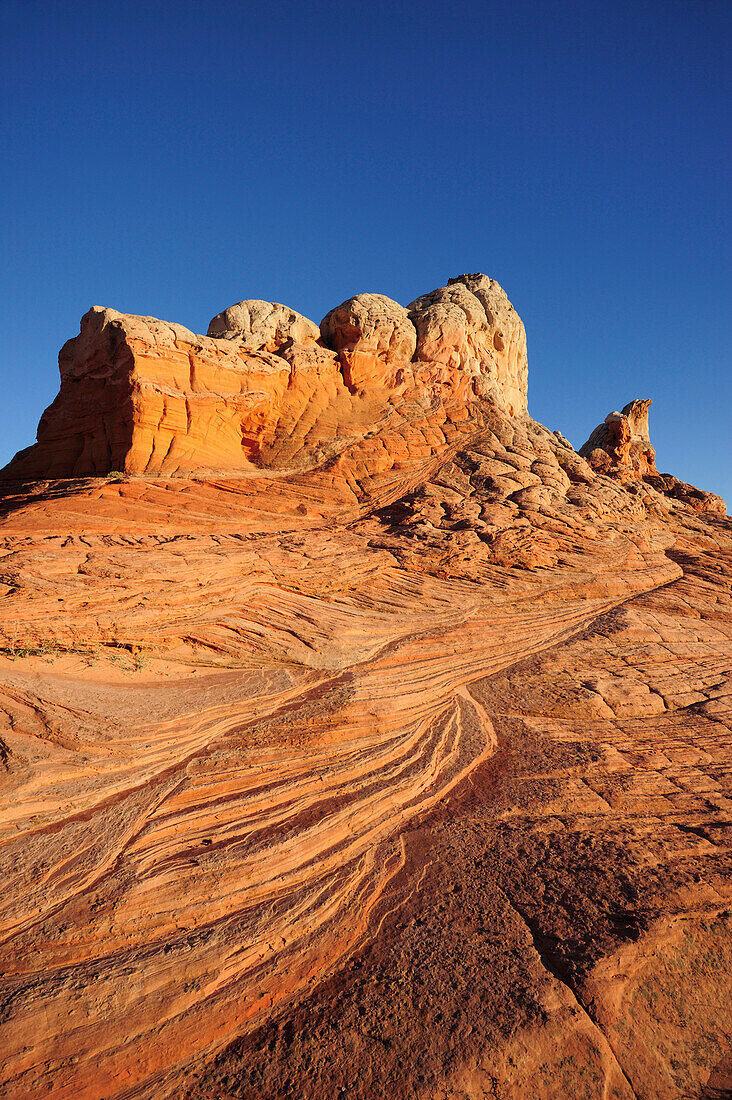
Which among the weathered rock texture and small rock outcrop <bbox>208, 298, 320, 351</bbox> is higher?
small rock outcrop <bbox>208, 298, 320, 351</bbox>

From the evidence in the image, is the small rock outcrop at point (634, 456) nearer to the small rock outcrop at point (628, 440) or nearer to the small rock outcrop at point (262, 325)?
the small rock outcrop at point (628, 440)

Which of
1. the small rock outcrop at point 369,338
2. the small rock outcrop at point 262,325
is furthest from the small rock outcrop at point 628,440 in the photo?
the small rock outcrop at point 262,325

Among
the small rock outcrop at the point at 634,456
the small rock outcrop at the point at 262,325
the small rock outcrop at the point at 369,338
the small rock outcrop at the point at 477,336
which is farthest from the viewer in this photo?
the small rock outcrop at the point at 634,456

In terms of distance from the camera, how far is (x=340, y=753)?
340 inches

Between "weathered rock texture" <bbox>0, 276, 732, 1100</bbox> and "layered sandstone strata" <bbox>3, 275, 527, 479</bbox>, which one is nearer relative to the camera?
"weathered rock texture" <bbox>0, 276, 732, 1100</bbox>

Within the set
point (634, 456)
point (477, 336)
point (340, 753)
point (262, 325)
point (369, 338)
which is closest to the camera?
point (340, 753)

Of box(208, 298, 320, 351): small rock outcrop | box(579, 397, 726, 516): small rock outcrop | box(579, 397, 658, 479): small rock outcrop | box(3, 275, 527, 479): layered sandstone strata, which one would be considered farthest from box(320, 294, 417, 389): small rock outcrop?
box(579, 397, 658, 479): small rock outcrop

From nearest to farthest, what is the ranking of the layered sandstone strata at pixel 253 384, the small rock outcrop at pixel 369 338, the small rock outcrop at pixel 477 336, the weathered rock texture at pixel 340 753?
the weathered rock texture at pixel 340 753 < the layered sandstone strata at pixel 253 384 < the small rock outcrop at pixel 369 338 < the small rock outcrop at pixel 477 336

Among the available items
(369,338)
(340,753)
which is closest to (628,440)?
(369,338)

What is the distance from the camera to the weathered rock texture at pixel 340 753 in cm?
440

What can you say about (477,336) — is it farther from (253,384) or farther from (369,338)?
(253,384)

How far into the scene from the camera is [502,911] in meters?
5.73

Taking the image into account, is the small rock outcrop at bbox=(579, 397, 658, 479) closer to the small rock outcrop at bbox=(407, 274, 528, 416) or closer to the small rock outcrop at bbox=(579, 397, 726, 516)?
the small rock outcrop at bbox=(579, 397, 726, 516)

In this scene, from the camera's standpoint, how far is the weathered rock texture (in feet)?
14.4
